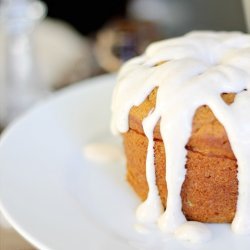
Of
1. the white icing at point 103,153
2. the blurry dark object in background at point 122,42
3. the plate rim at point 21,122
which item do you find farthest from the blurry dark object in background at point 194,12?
the white icing at point 103,153

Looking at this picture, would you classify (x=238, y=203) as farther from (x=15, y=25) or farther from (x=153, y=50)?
(x=15, y=25)

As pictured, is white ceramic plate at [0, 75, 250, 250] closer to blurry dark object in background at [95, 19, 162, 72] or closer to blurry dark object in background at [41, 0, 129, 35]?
blurry dark object in background at [95, 19, 162, 72]

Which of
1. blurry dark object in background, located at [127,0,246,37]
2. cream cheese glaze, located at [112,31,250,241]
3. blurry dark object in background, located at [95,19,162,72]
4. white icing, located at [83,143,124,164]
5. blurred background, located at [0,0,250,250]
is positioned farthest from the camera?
blurry dark object in background, located at [127,0,246,37]

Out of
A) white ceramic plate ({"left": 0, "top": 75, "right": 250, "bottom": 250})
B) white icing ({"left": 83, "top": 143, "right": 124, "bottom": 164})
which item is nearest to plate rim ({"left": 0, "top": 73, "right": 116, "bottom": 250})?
white ceramic plate ({"left": 0, "top": 75, "right": 250, "bottom": 250})

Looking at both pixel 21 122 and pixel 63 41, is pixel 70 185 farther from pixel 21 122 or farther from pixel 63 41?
pixel 63 41

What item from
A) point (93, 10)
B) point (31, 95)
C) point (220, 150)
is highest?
point (220, 150)

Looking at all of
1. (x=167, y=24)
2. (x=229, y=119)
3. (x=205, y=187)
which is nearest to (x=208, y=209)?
(x=205, y=187)
